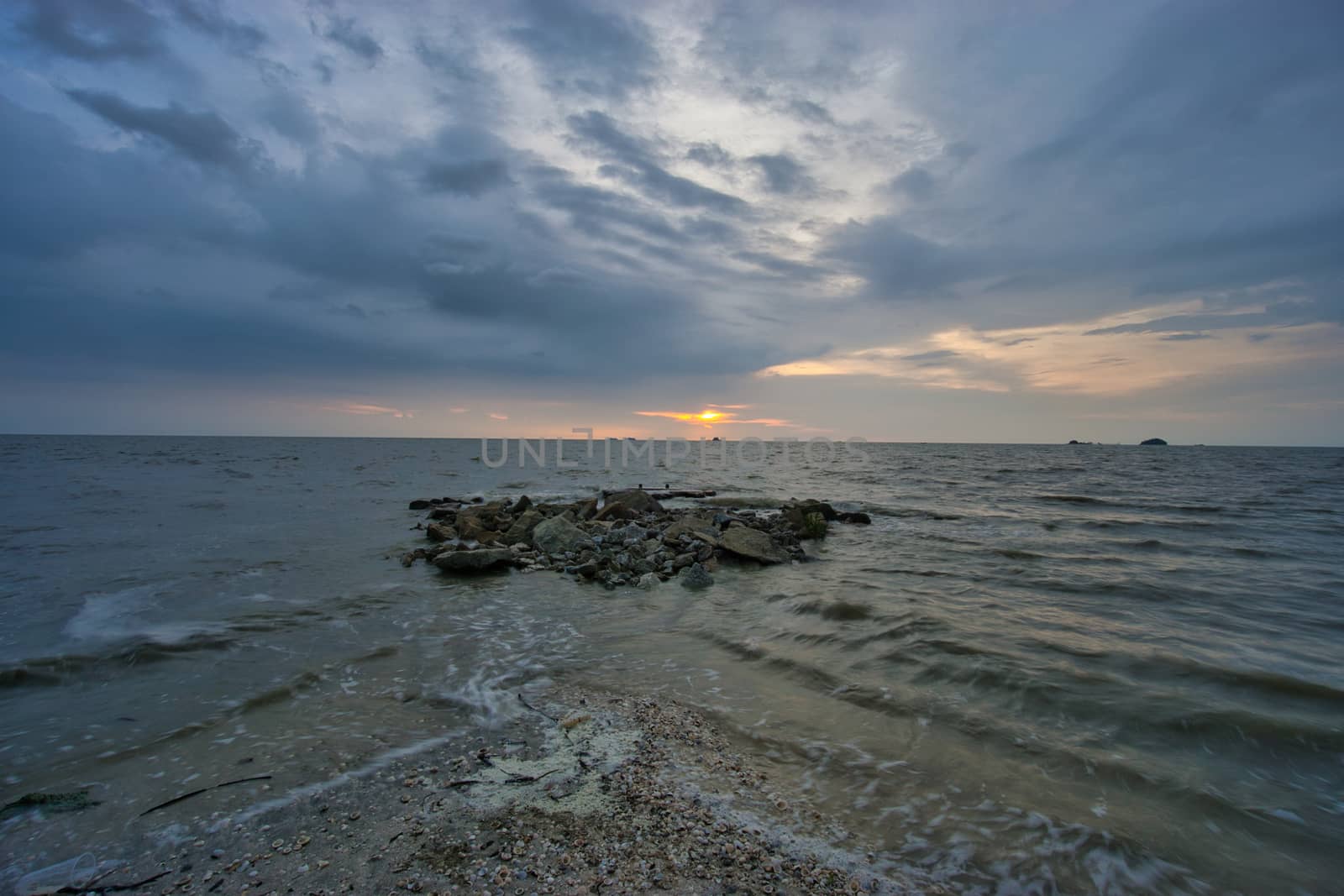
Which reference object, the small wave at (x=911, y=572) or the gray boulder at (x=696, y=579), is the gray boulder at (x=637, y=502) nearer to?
the gray boulder at (x=696, y=579)

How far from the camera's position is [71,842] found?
3.85 metres

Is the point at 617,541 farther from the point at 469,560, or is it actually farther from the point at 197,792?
the point at 197,792

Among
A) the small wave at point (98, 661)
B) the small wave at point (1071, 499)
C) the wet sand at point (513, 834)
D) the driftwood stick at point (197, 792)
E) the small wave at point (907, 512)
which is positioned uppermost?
the small wave at point (1071, 499)

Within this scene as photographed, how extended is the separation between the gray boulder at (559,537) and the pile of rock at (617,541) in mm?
23

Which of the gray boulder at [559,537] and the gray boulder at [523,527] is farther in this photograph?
the gray boulder at [523,527]

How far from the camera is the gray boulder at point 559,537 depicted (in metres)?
15.1

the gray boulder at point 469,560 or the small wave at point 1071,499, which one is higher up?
the small wave at point 1071,499

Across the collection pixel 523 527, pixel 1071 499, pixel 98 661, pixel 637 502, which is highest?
pixel 637 502

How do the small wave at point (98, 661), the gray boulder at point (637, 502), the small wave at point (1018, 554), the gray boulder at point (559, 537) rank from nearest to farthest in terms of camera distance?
the small wave at point (98, 661), the small wave at point (1018, 554), the gray boulder at point (559, 537), the gray boulder at point (637, 502)

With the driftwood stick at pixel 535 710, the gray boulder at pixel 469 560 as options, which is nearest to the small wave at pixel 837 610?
the driftwood stick at pixel 535 710

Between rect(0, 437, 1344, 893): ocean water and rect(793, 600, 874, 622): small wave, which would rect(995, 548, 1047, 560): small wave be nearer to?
rect(0, 437, 1344, 893): ocean water

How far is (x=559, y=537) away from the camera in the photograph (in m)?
15.4

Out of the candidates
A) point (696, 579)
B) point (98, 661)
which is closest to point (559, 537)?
point (696, 579)

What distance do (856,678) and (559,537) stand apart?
9950 millimetres
